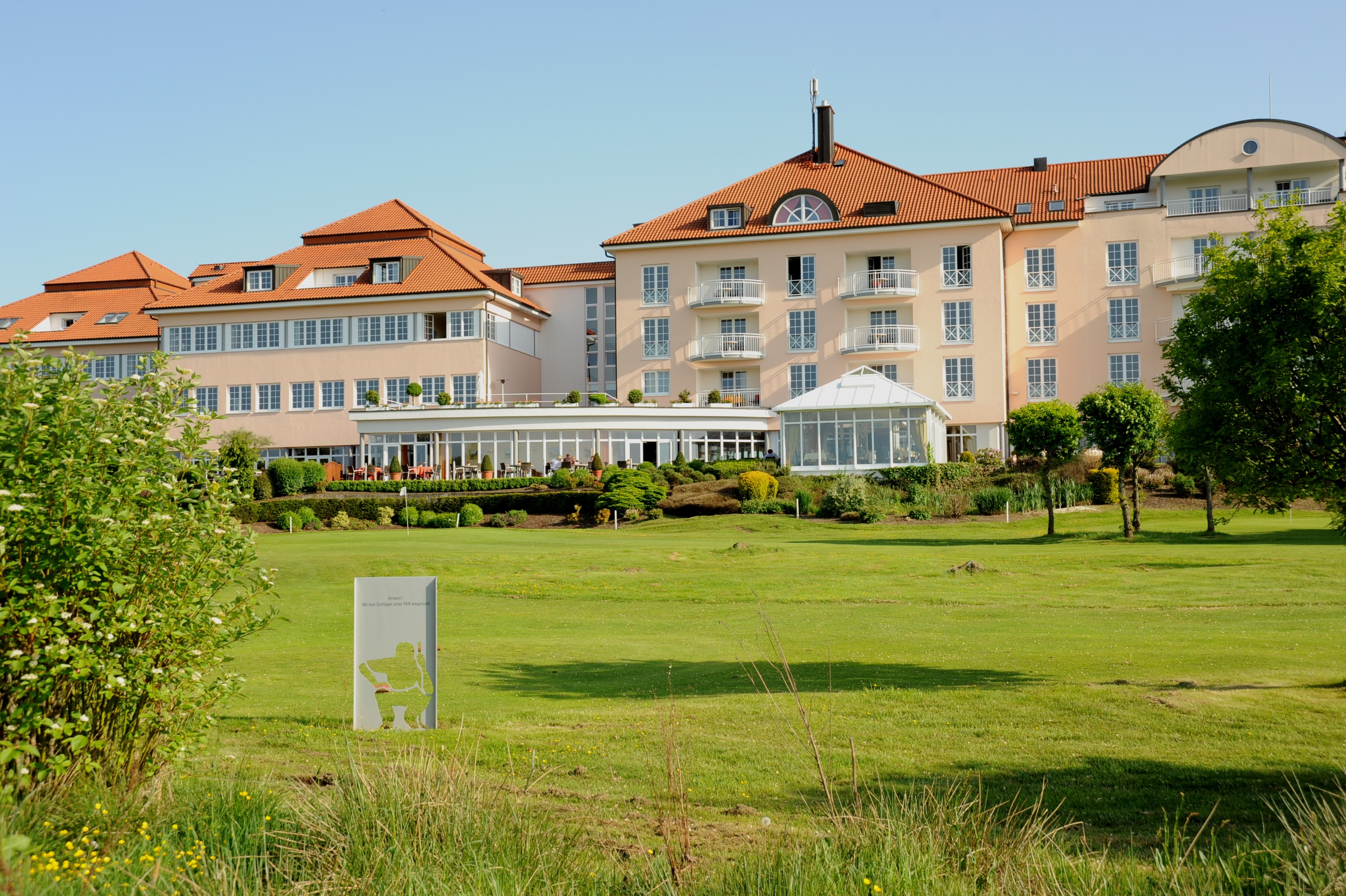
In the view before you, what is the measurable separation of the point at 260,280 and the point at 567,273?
51.4ft

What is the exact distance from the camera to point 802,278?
54.4 metres

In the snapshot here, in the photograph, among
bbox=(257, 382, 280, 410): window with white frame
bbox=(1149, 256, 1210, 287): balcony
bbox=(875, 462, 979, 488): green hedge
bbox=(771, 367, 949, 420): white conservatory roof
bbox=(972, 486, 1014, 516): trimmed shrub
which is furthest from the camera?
bbox=(257, 382, 280, 410): window with white frame

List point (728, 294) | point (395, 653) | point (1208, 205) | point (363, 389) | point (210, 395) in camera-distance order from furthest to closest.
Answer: point (210, 395), point (363, 389), point (728, 294), point (1208, 205), point (395, 653)

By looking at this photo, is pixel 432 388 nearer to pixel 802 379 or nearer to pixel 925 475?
pixel 802 379

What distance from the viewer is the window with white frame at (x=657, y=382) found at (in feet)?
181

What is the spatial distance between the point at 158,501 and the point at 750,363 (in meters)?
48.8

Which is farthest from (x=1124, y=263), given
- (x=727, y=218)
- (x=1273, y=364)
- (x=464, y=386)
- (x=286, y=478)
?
(x=1273, y=364)

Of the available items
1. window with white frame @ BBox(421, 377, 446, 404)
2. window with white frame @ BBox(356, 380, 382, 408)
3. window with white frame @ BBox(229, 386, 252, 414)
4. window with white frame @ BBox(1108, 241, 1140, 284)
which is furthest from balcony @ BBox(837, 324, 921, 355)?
window with white frame @ BBox(229, 386, 252, 414)

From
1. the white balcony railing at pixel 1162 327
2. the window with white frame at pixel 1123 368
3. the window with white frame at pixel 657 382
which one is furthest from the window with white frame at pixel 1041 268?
the window with white frame at pixel 657 382

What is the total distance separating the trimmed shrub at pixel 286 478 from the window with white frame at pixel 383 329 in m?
11.0

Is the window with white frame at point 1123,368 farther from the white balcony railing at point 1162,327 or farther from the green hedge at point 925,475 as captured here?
the green hedge at point 925,475

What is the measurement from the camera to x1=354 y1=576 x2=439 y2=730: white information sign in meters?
9.95

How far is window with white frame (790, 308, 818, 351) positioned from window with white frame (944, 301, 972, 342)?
19.2ft

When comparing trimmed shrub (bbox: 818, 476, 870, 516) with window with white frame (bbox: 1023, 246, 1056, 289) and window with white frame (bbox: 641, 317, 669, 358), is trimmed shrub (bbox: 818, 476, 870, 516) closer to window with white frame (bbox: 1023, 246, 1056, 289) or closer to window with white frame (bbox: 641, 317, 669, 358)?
window with white frame (bbox: 641, 317, 669, 358)
